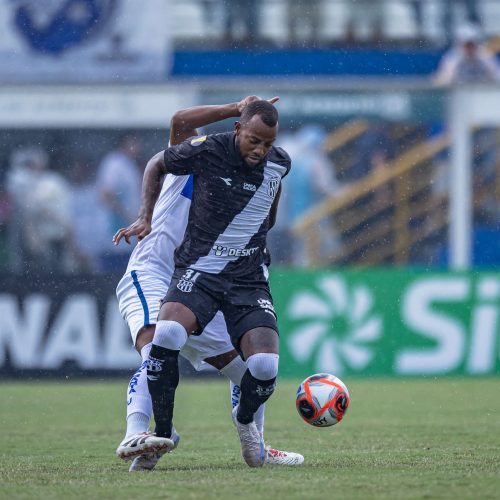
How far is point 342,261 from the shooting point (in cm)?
1546

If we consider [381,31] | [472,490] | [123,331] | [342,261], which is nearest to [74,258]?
[123,331]

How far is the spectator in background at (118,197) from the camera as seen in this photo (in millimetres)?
14336

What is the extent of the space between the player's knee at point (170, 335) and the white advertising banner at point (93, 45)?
389 inches

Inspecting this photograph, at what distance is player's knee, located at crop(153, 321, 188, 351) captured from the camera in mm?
6469

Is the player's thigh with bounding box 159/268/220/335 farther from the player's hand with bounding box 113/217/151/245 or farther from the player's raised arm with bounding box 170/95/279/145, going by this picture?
the player's raised arm with bounding box 170/95/279/145

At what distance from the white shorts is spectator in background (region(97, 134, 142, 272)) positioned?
6.90 meters

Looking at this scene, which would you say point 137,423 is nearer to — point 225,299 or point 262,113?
point 225,299

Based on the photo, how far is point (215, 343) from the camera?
284 inches

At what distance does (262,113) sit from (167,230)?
1252 mm

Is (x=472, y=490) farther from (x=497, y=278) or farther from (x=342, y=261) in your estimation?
(x=342, y=261)

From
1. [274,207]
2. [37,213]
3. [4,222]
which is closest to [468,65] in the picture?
[37,213]

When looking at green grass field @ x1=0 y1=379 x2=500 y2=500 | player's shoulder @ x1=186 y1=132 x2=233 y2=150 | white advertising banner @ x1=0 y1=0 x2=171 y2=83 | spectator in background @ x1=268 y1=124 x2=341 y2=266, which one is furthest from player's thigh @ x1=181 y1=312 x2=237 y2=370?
white advertising banner @ x1=0 y1=0 x2=171 y2=83

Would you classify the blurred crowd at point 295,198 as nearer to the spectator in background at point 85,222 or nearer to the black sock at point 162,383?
the spectator in background at point 85,222

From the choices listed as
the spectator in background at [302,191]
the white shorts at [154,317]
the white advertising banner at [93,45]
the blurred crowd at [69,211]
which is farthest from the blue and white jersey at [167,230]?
the white advertising banner at [93,45]
